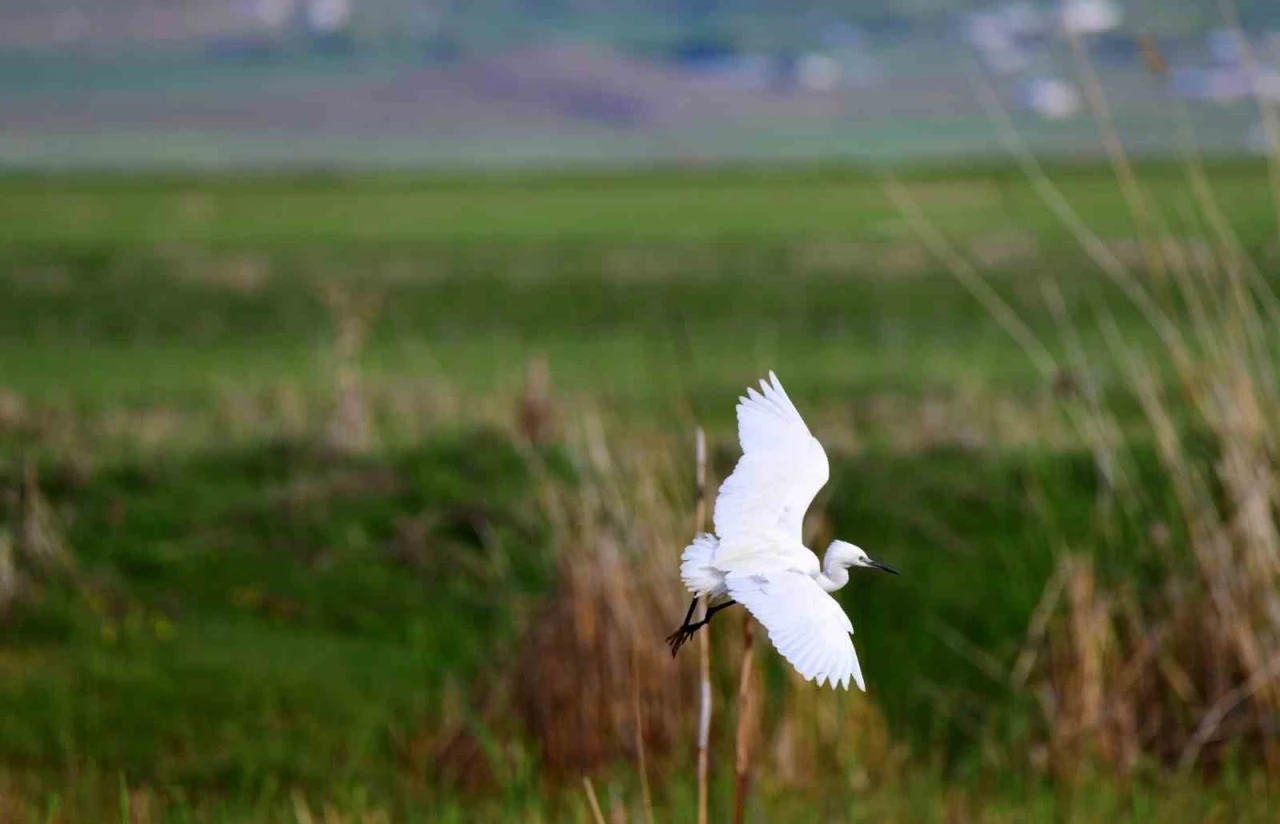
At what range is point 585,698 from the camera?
7277 mm

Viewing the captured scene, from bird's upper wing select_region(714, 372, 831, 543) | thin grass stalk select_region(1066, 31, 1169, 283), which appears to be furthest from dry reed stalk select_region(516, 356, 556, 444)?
bird's upper wing select_region(714, 372, 831, 543)

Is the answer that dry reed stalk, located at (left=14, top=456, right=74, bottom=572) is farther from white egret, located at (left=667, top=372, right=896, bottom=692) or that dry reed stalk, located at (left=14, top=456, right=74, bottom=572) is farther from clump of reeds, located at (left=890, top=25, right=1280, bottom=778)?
white egret, located at (left=667, top=372, right=896, bottom=692)

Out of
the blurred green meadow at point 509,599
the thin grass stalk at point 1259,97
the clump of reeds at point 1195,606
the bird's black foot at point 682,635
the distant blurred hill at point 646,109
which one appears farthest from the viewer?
the distant blurred hill at point 646,109

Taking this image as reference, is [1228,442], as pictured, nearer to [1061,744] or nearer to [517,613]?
[1061,744]

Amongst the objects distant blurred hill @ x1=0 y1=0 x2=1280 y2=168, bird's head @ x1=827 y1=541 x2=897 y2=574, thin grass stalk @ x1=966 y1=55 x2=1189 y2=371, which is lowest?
distant blurred hill @ x1=0 y1=0 x2=1280 y2=168

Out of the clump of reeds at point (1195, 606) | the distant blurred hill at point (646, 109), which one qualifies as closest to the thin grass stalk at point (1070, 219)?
the clump of reeds at point (1195, 606)

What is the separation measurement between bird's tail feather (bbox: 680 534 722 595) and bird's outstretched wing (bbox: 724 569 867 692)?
2cm

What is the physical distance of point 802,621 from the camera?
190 centimetres

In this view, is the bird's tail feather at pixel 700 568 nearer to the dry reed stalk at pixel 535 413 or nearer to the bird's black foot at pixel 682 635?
the bird's black foot at pixel 682 635

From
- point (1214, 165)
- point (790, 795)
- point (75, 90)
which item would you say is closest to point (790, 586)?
point (790, 795)

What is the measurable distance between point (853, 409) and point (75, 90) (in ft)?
600

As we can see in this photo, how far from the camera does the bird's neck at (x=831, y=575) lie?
1.94 metres

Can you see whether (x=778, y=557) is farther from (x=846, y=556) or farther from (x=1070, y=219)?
(x=1070, y=219)

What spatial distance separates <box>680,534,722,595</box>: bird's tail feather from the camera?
192cm
